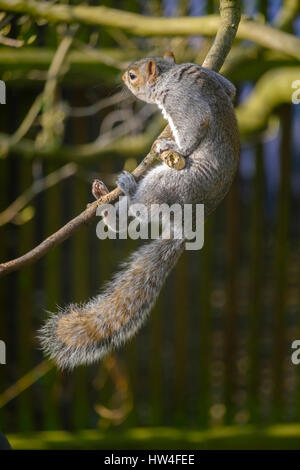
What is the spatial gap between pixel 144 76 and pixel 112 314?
38 cm

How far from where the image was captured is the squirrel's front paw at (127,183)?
83 cm

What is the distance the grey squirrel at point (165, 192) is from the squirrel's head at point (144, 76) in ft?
0.17

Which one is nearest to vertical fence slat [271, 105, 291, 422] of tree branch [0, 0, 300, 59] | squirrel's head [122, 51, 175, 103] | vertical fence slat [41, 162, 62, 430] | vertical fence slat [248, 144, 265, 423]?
vertical fence slat [248, 144, 265, 423]

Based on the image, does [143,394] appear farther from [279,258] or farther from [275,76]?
[275,76]

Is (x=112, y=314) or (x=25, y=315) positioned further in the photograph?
(x=25, y=315)

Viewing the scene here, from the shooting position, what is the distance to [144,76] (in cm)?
101

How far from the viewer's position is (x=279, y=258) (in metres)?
2.43

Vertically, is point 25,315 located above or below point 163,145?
below

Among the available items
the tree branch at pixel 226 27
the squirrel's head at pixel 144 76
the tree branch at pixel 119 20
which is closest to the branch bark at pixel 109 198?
the tree branch at pixel 226 27

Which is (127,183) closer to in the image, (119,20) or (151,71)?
(151,71)

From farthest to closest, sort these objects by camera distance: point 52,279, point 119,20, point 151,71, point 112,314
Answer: point 52,279 < point 119,20 < point 151,71 < point 112,314

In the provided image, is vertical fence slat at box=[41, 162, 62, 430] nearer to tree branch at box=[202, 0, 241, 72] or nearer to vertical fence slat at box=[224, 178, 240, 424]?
vertical fence slat at box=[224, 178, 240, 424]

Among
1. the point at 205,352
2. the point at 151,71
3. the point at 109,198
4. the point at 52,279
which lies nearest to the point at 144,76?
the point at 151,71
